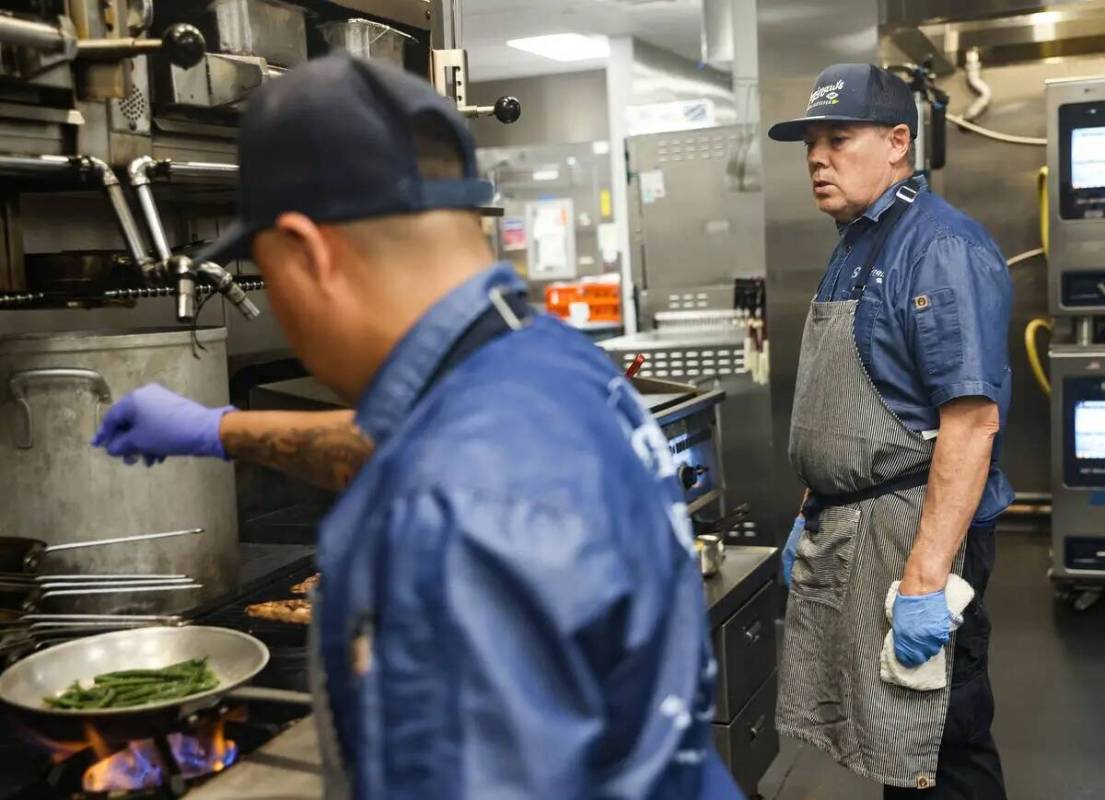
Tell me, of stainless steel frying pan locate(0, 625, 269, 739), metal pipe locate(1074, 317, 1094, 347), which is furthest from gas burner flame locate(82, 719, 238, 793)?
metal pipe locate(1074, 317, 1094, 347)

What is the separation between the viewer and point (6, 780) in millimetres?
1463

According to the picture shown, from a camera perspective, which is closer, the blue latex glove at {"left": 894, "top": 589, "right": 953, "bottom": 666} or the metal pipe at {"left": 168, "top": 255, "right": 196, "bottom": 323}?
the metal pipe at {"left": 168, "top": 255, "right": 196, "bottom": 323}

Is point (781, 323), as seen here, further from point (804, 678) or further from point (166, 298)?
point (166, 298)

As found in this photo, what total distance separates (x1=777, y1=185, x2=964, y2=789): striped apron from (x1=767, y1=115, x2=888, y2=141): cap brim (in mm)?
182

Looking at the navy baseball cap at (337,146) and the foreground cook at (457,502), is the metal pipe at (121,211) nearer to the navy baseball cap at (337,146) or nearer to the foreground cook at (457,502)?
the foreground cook at (457,502)

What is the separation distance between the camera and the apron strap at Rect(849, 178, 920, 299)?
2344 mm

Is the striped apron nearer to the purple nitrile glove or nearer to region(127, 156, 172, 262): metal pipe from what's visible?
the purple nitrile glove

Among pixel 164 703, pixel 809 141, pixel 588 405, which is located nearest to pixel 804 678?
pixel 809 141

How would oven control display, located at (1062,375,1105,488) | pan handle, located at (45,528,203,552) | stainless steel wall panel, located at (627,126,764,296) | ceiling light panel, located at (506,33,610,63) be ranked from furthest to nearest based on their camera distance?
ceiling light panel, located at (506,33,610,63)
stainless steel wall panel, located at (627,126,764,296)
oven control display, located at (1062,375,1105,488)
pan handle, located at (45,528,203,552)

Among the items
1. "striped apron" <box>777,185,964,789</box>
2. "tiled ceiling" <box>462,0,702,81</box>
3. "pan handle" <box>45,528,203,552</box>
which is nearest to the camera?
"pan handle" <box>45,528,203,552</box>

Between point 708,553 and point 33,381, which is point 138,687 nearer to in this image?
point 33,381

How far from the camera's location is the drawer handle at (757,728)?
2.66 m

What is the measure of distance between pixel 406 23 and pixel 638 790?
2.15 m

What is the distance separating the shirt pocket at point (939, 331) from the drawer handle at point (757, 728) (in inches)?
37.7
